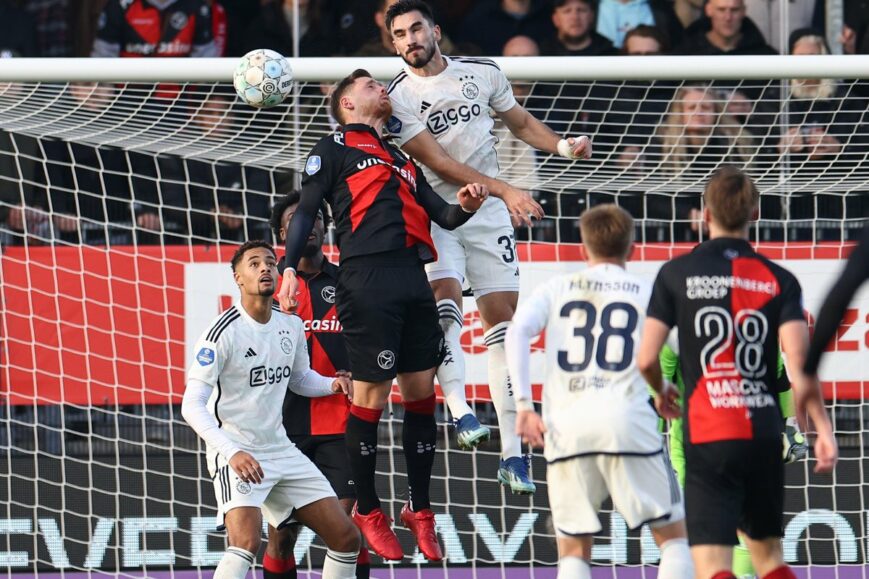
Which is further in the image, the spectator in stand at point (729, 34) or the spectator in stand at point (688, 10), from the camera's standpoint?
the spectator in stand at point (688, 10)

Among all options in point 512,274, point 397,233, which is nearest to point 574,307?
point 397,233

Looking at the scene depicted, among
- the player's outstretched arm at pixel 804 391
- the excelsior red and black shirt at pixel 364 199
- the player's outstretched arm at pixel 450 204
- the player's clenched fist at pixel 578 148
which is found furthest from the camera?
the player's clenched fist at pixel 578 148

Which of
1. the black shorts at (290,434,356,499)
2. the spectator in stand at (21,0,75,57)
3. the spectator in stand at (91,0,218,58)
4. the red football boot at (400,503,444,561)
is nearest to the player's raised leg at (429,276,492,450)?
the red football boot at (400,503,444,561)

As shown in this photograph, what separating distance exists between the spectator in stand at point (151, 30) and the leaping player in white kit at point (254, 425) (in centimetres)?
364

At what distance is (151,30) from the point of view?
10.3m

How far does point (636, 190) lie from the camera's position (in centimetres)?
915

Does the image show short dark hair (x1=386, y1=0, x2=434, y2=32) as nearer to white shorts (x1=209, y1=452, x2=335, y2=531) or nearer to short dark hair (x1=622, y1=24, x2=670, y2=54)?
white shorts (x1=209, y1=452, x2=335, y2=531)

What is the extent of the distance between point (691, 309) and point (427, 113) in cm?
226

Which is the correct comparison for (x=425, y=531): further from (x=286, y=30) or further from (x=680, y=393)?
(x=286, y=30)

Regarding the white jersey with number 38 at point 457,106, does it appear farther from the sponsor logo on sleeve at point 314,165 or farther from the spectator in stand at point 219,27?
the spectator in stand at point 219,27

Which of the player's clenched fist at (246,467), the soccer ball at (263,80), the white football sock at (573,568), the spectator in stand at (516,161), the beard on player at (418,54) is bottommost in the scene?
the white football sock at (573,568)

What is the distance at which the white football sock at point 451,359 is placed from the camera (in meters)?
7.29

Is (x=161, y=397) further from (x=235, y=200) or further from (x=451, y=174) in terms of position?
(x=451, y=174)

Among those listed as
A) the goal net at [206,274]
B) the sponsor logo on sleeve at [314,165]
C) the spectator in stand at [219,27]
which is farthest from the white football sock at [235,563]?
the spectator in stand at [219,27]
